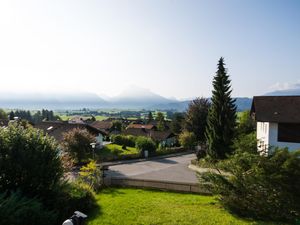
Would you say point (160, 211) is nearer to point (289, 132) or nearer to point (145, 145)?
point (289, 132)

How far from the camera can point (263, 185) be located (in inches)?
544

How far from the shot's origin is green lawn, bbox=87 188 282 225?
13.4 metres

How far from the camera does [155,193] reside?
69.2ft

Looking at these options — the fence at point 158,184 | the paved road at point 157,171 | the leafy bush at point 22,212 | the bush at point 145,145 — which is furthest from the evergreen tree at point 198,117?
the leafy bush at point 22,212

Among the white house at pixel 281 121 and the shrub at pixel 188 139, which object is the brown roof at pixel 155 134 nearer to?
the shrub at pixel 188 139

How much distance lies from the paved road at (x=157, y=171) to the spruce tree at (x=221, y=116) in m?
A: 4.65

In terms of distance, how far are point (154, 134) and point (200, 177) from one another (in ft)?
169

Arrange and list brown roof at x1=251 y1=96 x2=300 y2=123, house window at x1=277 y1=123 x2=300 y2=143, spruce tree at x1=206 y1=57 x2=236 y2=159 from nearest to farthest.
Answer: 1. house window at x1=277 y1=123 x2=300 y2=143
2. brown roof at x1=251 y1=96 x2=300 y2=123
3. spruce tree at x1=206 y1=57 x2=236 y2=159

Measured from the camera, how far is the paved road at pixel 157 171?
31.0 metres

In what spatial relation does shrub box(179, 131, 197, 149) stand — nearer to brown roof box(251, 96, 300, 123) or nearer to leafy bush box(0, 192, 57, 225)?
brown roof box(251, 96, 300, 123)

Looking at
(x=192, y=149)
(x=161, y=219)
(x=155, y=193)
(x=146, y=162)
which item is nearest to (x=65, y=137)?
(x=146, y=162)

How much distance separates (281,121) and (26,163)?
23.6 metres

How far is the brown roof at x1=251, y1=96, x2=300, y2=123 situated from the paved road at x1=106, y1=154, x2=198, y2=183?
9.46 meters

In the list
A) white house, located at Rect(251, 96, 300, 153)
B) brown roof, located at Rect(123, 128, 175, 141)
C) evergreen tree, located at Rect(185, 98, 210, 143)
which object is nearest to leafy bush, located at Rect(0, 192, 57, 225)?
white house, located at Rect(251, 96, 300, 153)
